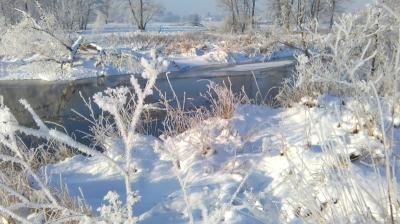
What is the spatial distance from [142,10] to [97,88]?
27630mm

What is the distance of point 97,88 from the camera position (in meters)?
13.6

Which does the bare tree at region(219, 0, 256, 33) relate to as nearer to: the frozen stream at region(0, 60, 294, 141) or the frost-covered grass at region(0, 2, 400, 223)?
the frozen stream at region(0, 60, 294, 141)

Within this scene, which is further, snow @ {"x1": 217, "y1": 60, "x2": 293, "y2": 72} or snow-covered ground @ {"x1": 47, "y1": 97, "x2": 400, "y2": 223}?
snow @ {"x1": 217, "y1": 60, "x2": 293, "y2": 72}

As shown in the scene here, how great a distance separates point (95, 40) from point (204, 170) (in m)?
16.9

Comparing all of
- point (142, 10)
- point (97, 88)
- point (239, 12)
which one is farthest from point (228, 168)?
point (142, 10)

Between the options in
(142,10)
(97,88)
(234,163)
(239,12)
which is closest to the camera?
(234,163)

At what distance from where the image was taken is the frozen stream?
34.0 feet

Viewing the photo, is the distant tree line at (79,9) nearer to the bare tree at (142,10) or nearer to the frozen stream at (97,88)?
the bare tree at (142,10)

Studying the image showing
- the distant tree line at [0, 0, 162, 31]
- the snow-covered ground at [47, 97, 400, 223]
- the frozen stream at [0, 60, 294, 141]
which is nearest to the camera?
the snow-covered ground at [47, 97, 400, 223]

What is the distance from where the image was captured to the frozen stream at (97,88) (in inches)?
408

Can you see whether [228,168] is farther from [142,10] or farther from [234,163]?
[142,10]

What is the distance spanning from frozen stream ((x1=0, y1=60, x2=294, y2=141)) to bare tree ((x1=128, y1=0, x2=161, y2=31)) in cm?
2309

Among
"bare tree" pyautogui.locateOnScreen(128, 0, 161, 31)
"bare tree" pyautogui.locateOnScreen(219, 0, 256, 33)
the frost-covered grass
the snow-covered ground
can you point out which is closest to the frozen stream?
the frost-covered grass

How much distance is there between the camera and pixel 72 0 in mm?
38938
